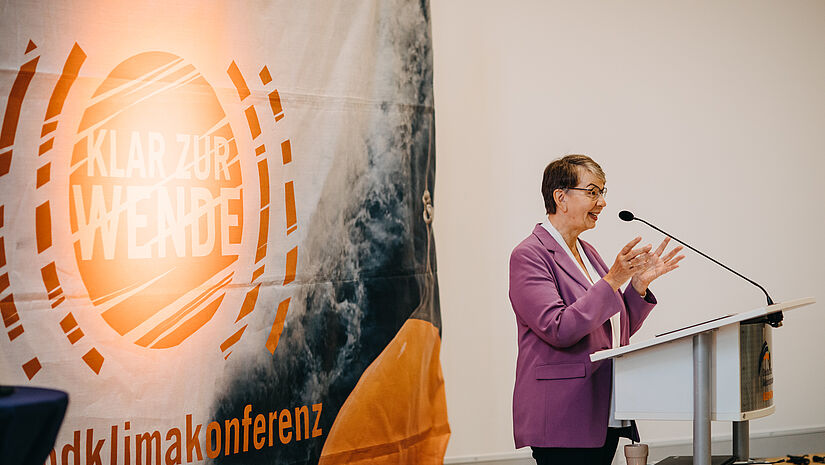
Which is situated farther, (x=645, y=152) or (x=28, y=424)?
(x=645, y=152)

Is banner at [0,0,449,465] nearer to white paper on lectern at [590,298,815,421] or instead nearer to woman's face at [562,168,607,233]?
woman's face at [562,168,607,233]

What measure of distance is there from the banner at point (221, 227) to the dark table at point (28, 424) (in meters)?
1.26

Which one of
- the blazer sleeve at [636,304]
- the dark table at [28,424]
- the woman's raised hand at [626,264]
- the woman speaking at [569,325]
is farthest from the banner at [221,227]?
the dark table at [28,424]

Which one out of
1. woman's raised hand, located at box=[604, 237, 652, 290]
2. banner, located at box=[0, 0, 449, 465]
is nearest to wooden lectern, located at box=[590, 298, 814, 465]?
woman's raised hand, located at box=[604, 237, 652, 290]

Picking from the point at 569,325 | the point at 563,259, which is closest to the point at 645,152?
the point at 563,259

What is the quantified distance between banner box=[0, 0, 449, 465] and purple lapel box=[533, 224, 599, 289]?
670 millimetres

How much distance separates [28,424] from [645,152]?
377 centimetres

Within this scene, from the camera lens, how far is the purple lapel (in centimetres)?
254

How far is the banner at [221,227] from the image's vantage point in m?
2.28

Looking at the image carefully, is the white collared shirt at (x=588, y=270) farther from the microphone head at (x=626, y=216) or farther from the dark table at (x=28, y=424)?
the dark table at (x=28, y=424)

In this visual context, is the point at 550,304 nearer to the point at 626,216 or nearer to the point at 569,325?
the point at 569,325

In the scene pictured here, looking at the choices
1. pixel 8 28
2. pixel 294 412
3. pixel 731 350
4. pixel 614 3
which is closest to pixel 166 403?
pixel 294 412

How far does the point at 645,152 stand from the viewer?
4.32m

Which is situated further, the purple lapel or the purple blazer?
the purple lapel
